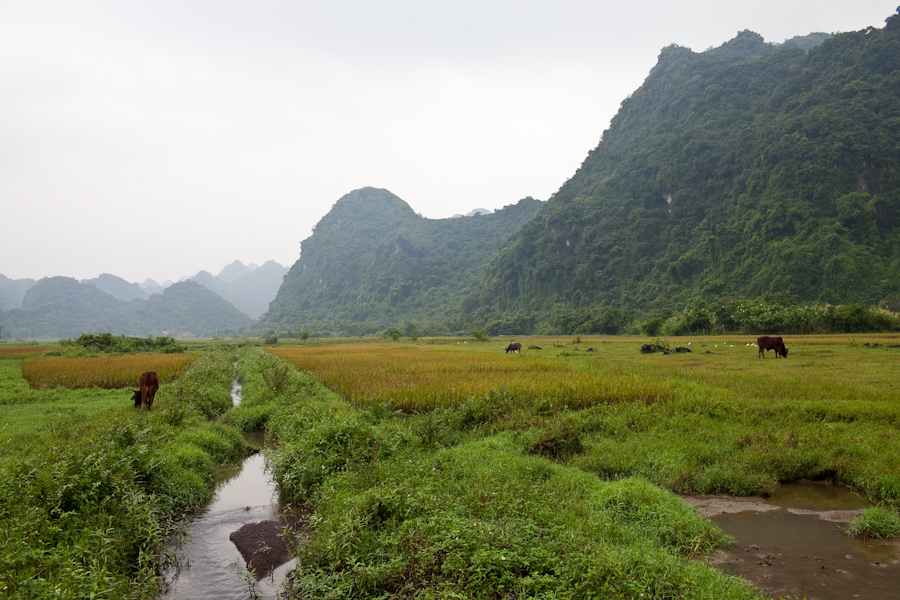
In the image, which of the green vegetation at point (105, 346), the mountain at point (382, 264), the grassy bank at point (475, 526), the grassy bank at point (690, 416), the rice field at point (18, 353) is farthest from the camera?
the mountain at point (382, 264)

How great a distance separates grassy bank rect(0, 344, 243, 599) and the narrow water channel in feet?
0.82

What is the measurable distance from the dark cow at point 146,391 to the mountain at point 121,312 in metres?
134

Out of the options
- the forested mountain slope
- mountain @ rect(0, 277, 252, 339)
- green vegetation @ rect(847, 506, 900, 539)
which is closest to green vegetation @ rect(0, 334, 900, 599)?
green vegetation @ rect(847, 506, 900, 539)

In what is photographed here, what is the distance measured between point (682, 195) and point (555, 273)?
24329mm

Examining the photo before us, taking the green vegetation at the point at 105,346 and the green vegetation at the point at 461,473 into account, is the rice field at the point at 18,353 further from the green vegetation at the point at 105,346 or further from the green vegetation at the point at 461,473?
the green vegetation at the point at 461,473

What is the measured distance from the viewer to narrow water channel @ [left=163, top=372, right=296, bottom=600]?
4.57 meters

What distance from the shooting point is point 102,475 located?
17.6 feet

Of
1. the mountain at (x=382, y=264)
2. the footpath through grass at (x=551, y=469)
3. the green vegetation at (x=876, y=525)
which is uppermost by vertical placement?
the mountain at (x=382, y=264)

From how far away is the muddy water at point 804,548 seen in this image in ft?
13.8

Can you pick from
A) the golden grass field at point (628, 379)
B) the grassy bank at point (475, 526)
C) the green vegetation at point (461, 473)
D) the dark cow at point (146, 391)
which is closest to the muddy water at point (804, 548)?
the green vegetation at point (461, 473)

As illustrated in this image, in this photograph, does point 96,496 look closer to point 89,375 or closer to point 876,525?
point 876,525

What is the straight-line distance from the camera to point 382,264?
135875 millimetres

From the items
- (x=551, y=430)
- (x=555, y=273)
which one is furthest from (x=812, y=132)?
(x=551, y=430)

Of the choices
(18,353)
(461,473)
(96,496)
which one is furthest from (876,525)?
(18,353)
